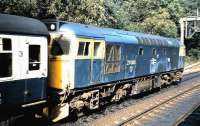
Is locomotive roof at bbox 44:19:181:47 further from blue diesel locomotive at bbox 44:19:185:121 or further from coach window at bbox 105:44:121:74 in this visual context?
coach window at bbox 105:44:121:74

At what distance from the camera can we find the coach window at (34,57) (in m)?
11.2

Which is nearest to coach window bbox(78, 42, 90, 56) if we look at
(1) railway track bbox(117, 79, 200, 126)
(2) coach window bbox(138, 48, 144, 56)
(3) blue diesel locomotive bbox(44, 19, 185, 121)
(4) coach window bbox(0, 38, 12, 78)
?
(3) blue diesel locomotive bbox(44, 19, 185, 121)

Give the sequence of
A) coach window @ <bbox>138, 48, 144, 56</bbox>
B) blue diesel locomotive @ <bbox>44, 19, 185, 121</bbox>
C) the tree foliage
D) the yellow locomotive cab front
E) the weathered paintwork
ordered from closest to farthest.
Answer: the yellow locomotive cab front → blue diesel locomotive @ <bbox>44, 19, 185, 121</bbox> → the weathered paintwork → the tree foliage → coach window @ <bbox>138, 48, 144, 56</bbox>

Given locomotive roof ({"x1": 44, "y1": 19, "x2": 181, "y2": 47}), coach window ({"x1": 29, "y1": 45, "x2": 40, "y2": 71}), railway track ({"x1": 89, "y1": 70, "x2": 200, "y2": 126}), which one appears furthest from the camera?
railway track ({"x1": 89, "y1": 70, "x2": 200, "y2": 126})

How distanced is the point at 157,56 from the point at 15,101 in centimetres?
1399

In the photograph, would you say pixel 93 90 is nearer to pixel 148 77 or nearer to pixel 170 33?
pixel 148 77

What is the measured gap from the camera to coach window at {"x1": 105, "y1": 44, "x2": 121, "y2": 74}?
16047 mm

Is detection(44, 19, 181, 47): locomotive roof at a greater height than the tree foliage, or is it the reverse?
the tree foliage

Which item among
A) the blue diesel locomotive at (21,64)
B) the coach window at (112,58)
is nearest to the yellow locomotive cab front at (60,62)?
the blue diesel locomotive at (21,64)

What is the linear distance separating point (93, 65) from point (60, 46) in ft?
6.41

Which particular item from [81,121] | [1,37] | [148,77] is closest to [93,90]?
[81,121]

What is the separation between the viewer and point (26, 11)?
1931 centimetres

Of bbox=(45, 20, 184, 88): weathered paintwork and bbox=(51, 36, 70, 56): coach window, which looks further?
bbox=(45, 20, 184, 88): weathered paintwork

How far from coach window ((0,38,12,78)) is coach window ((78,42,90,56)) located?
3692 millimetres
